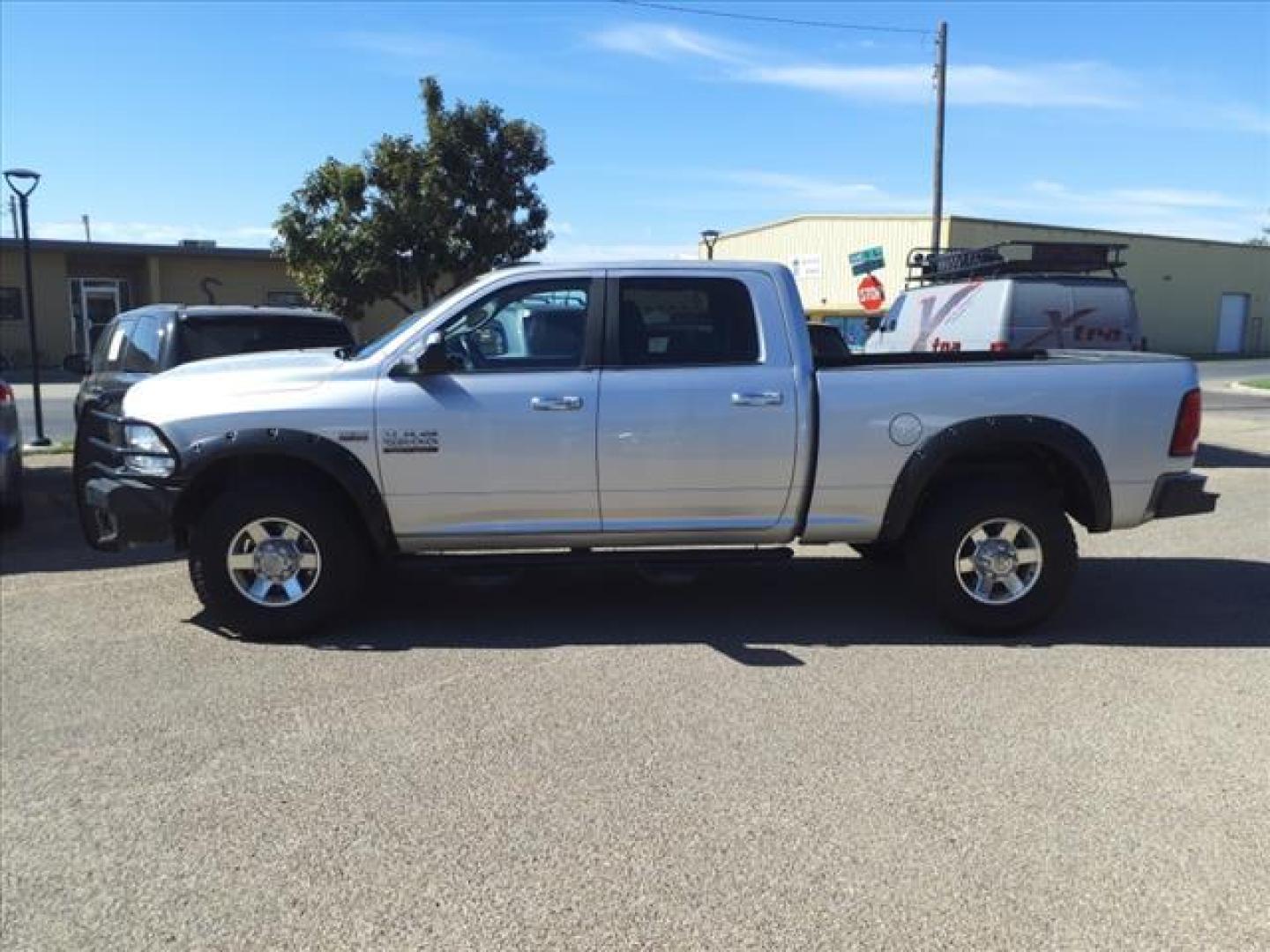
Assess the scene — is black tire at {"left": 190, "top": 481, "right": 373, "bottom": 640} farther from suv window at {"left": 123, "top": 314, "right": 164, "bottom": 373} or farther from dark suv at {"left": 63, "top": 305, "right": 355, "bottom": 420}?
suv window at {"left": 123, "top": 314, "right": 164, "bottom": 373}

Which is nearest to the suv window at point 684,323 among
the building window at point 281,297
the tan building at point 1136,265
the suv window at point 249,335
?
the suv window at point 249,335

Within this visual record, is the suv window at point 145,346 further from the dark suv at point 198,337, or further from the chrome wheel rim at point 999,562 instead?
the chrome wheel rim at point 999,562

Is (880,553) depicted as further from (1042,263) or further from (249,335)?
(1042,263)

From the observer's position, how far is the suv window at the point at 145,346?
767 centimetres

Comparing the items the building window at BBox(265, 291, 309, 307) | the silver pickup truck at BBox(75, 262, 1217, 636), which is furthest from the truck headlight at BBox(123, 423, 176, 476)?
the building window at BBox(265, 291, 309, 307)

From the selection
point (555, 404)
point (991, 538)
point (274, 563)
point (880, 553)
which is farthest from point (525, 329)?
point (880, 553)

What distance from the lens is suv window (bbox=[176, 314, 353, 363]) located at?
7594 mm

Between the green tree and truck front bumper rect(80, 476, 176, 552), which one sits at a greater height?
the green tree

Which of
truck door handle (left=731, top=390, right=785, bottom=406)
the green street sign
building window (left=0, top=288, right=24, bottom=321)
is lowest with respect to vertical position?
truck door handle (left=731, top=390, right=785, bottom=406)

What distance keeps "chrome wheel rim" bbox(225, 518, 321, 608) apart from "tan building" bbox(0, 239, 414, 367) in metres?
25.5

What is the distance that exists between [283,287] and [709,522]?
2976cm

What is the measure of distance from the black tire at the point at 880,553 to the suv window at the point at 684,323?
1798mm

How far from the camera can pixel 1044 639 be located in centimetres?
545

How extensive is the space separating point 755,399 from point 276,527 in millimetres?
2598
